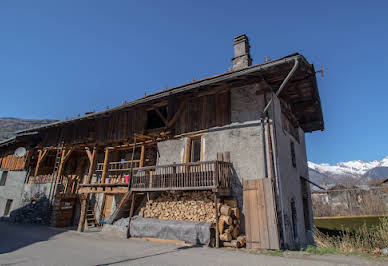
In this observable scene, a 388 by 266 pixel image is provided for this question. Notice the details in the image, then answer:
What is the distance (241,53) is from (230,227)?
893cm

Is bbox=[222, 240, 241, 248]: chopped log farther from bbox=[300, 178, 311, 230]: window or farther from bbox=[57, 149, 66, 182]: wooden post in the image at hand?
bbox=[57, 149, 66, 182]: wooden post

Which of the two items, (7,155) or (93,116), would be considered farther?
(7,155)

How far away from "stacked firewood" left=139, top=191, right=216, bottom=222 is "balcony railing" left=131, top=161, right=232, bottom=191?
0.76 m

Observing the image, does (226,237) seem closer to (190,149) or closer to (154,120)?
(190,149)

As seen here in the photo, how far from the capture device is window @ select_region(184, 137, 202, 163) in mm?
10734

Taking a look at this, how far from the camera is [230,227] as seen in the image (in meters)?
8.05

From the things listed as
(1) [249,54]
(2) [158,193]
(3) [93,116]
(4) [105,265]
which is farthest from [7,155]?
(1) [249,54]

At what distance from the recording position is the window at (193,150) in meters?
10.7

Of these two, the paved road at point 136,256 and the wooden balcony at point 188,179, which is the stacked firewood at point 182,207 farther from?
the paved road at point 136,256

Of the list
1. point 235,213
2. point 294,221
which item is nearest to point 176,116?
point 235,213

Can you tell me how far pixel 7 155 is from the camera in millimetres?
20266

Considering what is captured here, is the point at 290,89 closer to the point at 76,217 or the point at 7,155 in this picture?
the point at 76,217

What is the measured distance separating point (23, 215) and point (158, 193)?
11727 mm

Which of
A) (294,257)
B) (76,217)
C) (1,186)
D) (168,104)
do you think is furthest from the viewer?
(1,186)
